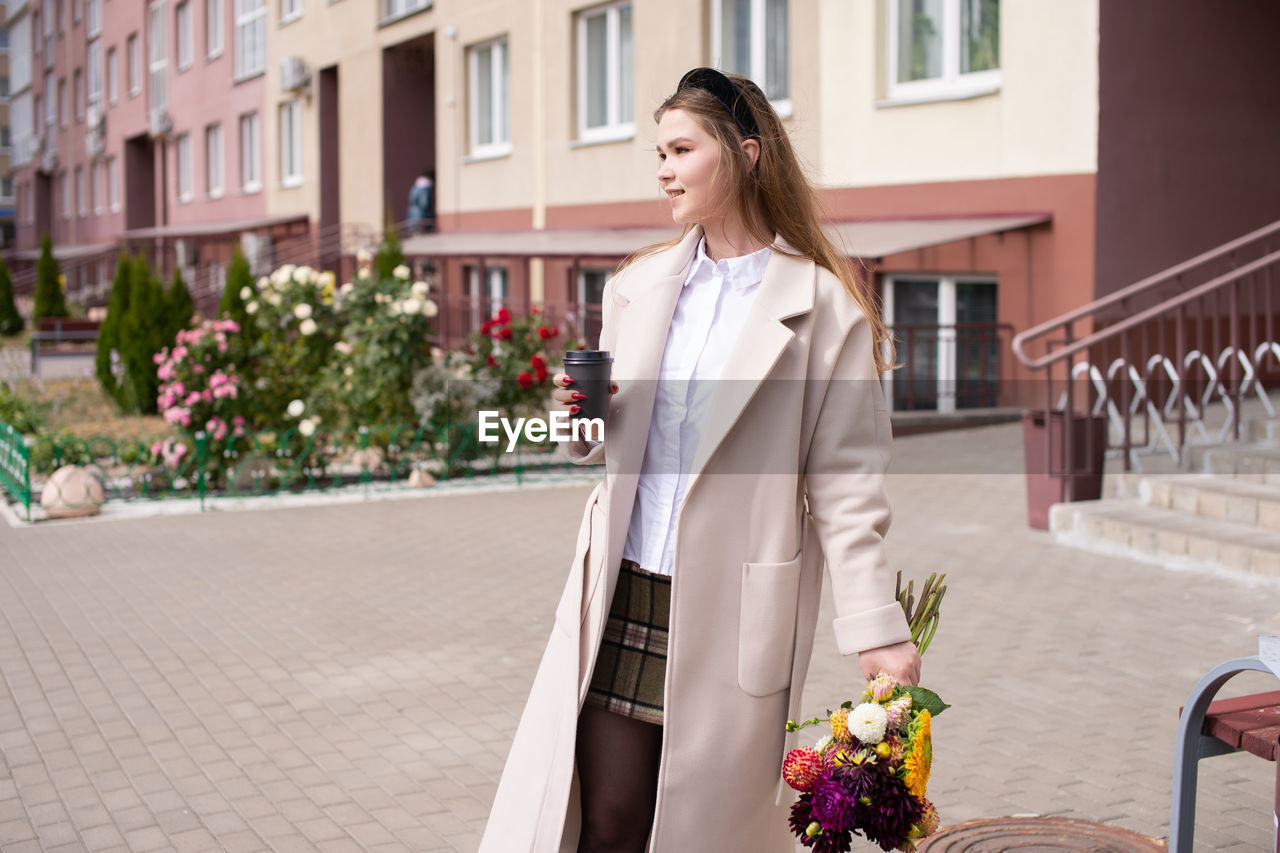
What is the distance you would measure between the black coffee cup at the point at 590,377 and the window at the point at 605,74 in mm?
16836

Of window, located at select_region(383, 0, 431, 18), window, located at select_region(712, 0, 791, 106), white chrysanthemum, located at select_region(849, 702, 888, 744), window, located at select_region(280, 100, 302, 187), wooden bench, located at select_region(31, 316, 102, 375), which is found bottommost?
white chrysanthemum, located at select_region(849, 702, 888, 744)

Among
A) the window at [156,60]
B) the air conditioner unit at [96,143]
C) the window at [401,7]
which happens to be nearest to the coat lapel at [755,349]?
the window at [401,7]

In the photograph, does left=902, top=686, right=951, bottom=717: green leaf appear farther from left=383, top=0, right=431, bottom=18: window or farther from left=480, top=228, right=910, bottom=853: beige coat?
left=383, top=0, right=431, bottom=18: window

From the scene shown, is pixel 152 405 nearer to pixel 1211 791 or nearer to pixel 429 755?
pixel 429 755

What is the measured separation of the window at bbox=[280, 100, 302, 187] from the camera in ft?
100.0

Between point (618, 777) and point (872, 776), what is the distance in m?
0.51

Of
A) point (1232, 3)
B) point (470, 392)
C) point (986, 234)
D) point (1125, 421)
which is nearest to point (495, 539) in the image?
point (470, 392)

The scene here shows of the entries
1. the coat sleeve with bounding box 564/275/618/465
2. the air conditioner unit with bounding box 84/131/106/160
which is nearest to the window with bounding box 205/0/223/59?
the air conditioner unit with bounding box 84/131/106/160

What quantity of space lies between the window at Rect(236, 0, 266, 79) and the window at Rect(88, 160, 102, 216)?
55.8ft

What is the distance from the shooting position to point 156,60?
4091cm

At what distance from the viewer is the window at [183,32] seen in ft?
125

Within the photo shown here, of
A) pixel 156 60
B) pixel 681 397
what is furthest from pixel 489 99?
pixel 156 60

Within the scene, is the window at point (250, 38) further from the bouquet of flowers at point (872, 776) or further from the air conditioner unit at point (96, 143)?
the bouquet of flowers at point (872, 776)

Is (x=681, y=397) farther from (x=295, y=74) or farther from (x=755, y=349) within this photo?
(x=295, y=74)
